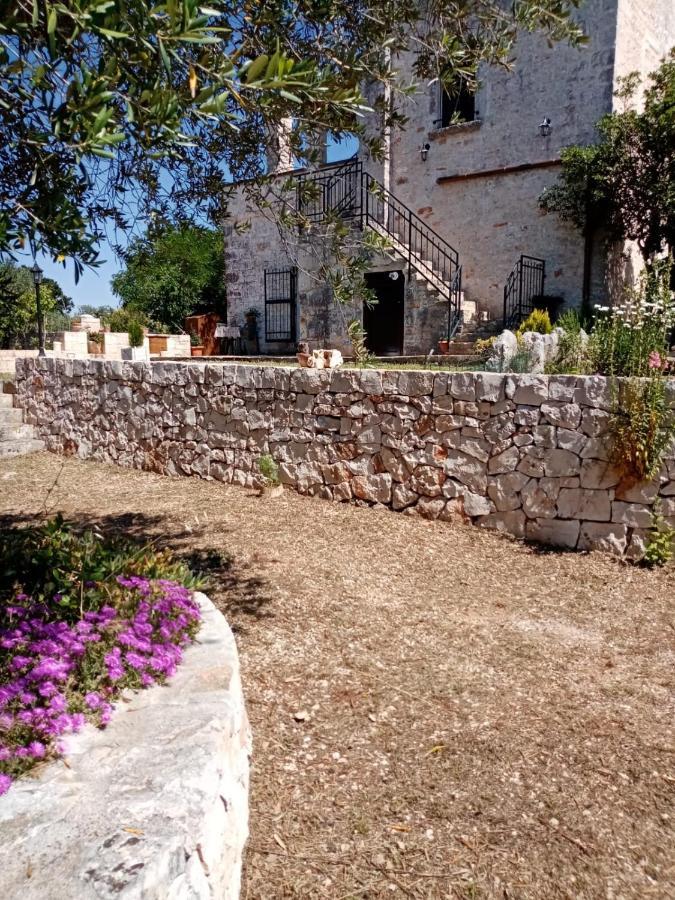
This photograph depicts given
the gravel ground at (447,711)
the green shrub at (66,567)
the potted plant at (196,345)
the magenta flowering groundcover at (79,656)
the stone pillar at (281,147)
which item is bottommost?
the gravel ground at (447,711)

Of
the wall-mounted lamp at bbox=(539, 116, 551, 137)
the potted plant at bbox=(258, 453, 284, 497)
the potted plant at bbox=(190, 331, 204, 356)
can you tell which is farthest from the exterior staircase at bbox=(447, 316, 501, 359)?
the potted plant at bbox=(190, 331, 204, 356)

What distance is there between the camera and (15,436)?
383 inches

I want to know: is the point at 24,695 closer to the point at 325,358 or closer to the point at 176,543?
the point at 176,543

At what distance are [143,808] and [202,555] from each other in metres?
3.41

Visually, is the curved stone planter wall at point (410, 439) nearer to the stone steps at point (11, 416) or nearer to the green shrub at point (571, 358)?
the green shrub at point (571, 358)

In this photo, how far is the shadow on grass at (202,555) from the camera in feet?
13.7

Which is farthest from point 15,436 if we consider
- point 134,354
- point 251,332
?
point 251,332

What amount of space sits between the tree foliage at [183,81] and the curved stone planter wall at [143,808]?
1573mm

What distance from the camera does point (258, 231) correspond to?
653 inches

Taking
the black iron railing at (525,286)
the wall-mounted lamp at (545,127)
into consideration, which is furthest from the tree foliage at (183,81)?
the wall-mounted lamp at (545,127)

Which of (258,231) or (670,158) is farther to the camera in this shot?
(258,231)

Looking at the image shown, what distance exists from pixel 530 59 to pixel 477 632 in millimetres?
13337

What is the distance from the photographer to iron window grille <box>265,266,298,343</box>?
16047 mm

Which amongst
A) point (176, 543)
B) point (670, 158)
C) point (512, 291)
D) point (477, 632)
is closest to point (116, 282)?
point (512, 291)
